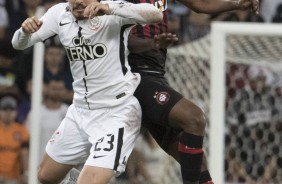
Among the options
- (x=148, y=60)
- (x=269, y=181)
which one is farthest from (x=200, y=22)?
(x=148, y=60)

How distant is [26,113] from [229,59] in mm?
2750

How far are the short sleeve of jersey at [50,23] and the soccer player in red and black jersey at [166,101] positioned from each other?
53 cm

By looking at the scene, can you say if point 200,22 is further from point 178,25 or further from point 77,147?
point 77,147

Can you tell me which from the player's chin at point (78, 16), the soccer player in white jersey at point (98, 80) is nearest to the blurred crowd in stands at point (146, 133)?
the soccer player in white jersey at point (98, 80)

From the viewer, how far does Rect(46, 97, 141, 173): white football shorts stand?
599 cm

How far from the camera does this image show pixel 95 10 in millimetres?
5480

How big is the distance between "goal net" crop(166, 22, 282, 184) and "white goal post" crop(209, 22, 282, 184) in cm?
30

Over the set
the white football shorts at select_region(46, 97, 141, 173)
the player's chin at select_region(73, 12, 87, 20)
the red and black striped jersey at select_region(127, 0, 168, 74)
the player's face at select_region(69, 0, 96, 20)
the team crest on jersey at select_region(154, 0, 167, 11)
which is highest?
the player's face at select_region(69, 0, 96, 20)

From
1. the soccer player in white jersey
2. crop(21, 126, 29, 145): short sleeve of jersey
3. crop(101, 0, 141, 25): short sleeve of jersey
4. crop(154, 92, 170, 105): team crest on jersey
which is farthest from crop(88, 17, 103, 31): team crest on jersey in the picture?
crop(21, 126, 29, 145): short sleeve of jersey

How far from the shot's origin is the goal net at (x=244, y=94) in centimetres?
934

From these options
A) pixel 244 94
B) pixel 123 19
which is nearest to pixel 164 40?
pixel 123 19

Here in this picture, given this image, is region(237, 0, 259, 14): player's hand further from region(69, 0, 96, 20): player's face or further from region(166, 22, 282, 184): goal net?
region(166, 22, 282, 184): goal net

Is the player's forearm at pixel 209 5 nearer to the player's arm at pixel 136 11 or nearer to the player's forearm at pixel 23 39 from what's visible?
the player's arm at pixel 136 11

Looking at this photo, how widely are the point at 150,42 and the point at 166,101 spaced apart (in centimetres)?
41
